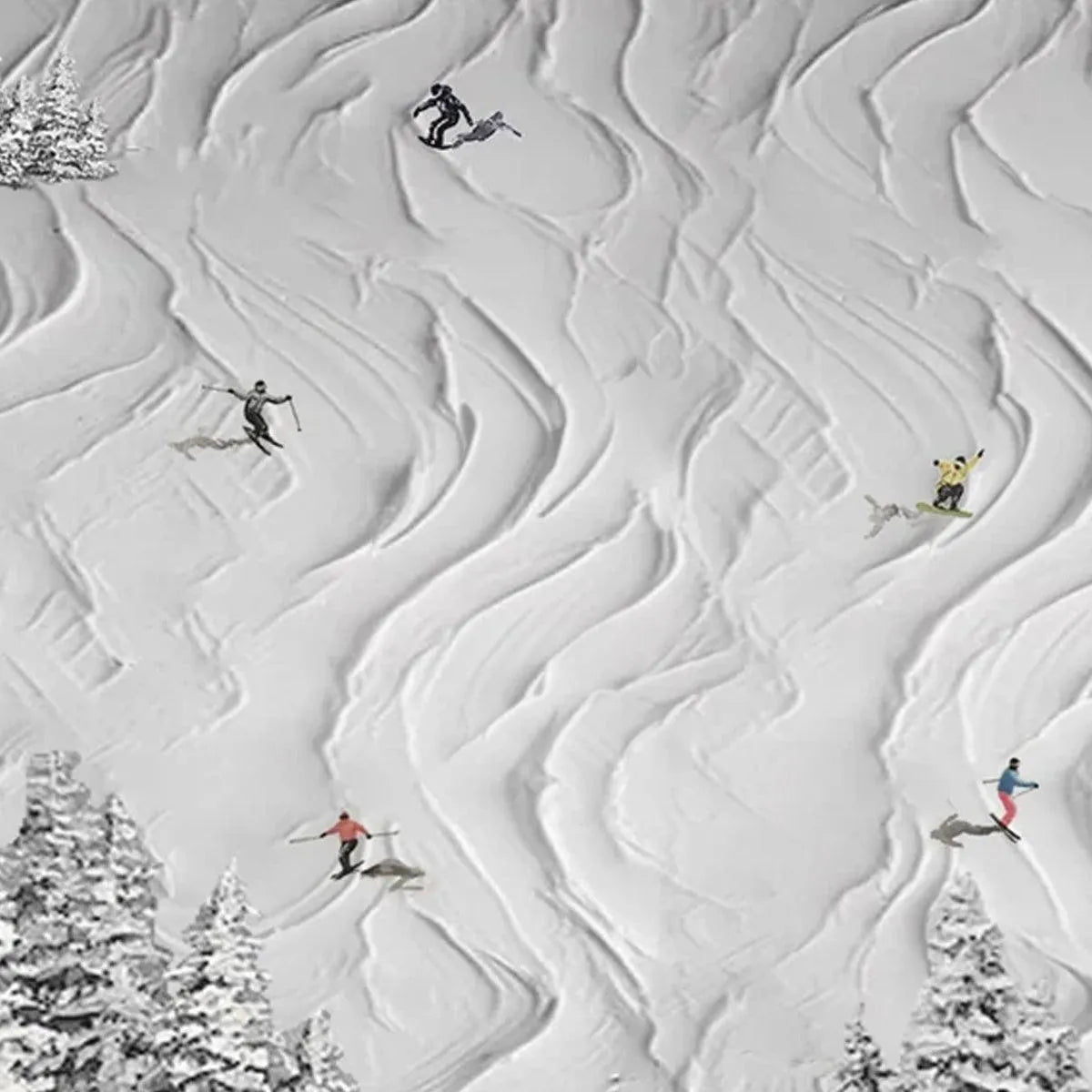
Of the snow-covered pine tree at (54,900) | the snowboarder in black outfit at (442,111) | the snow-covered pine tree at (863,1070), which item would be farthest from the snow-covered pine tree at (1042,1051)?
the snowboarder in black outfit at (442,111)

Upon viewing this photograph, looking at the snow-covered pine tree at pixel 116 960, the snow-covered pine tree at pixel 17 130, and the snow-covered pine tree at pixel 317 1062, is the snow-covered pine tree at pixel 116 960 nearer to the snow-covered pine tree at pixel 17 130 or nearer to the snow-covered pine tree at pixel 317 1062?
the snow-covered pine tree at pixel 317 1062

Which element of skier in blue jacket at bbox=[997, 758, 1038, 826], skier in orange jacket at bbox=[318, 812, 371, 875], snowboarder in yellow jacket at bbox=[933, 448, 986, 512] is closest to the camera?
skier in orange jacket at bbox=[318, 812, 371, 875]

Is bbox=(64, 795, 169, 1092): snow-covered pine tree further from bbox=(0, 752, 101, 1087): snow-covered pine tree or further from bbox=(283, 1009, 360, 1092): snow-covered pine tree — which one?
bbox=(283, 1009, 360, 1092): snow-covered pine tree

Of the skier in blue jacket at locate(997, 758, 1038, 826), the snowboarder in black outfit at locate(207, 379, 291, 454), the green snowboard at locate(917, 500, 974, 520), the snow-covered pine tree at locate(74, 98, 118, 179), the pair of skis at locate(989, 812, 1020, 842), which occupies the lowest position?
the pair of skis at locate(989, 812, 1020, 842)

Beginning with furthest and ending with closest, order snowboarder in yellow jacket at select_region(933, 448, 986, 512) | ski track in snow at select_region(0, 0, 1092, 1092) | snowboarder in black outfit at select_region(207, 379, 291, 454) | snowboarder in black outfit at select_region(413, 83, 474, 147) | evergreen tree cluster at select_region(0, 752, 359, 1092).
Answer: snowboarder in black outfit at select_region(413, 83, 474, 147) → snowboarder in black outfit at select_region(207, 379, 291, 454) → snowboarder in yellow jacket at select_region(933, 448, 986, 512) → ski track in snow at select_region(0, 0, 1092, 1092) → evergreen tree cluster at select_region(0, 752, 359, 1092)

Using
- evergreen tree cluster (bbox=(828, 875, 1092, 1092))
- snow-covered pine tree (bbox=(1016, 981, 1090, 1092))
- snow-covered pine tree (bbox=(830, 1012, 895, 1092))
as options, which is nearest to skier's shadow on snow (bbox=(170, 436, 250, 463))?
snow-covered pine tree (bbox=(830, 1012, 895, 1092))

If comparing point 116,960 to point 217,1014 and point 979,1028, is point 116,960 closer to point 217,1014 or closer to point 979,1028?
point 217,1014
